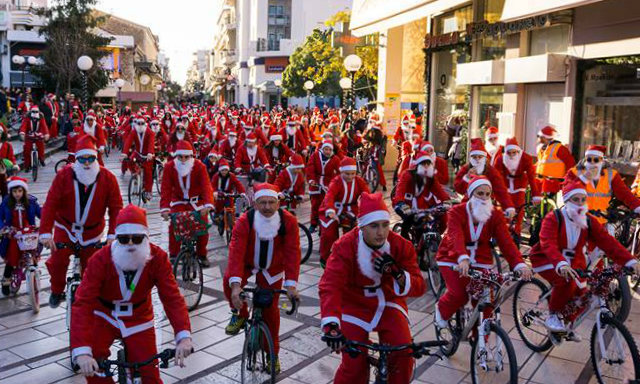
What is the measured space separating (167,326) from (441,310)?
3.16m

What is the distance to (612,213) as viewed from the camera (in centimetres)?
877

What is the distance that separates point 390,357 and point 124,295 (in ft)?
6.18

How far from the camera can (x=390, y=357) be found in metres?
4.36

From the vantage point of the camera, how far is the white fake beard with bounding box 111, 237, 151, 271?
4.45m

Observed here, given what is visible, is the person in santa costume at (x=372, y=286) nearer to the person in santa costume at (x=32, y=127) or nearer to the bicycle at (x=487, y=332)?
the bicycle at (x=487, y=332)

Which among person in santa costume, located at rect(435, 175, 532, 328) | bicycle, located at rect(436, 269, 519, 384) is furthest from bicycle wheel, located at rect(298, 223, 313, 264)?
bicycle, located at rect(436, 269, 519, 384)

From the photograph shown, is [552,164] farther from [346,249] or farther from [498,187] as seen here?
[346,249]

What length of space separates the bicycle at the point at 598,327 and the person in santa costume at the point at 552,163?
5.02 m

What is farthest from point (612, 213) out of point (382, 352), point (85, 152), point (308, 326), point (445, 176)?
point (85, 152)

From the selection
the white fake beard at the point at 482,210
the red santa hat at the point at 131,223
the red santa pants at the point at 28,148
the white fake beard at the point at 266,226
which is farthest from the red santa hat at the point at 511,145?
the red santa pants at the point at 28,148

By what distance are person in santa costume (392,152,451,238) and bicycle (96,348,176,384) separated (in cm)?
524

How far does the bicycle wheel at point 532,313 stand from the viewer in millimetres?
6332

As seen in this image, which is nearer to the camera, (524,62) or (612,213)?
(612,213)

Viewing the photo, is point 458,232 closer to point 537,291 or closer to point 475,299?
point 475,299
